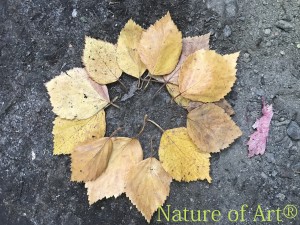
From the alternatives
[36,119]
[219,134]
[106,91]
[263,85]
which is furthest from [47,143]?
[263,85]

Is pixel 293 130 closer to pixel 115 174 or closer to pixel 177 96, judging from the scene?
pixel 177 96

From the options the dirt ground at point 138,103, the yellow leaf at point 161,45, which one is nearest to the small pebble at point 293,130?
the dirt ground at point 138,103

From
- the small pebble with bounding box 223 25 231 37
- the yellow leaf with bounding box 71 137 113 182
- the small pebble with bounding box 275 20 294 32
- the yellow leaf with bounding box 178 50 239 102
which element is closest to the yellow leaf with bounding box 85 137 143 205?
the yellow leaf with bounding box 71 137 113 182

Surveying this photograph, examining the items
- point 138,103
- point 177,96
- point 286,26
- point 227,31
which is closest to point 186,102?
point 177,96

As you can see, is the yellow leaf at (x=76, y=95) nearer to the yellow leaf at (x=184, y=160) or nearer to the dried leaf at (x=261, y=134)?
the yellow leaf at (x=184, y=160)

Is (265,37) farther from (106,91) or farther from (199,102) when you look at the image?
(106,91)

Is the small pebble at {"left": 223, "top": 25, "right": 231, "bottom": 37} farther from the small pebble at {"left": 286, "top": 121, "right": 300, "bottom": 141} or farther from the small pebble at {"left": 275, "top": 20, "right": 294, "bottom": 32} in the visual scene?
the small pebble at {"left": 286, "top": 121, "right": 300, "bottom": 141}
